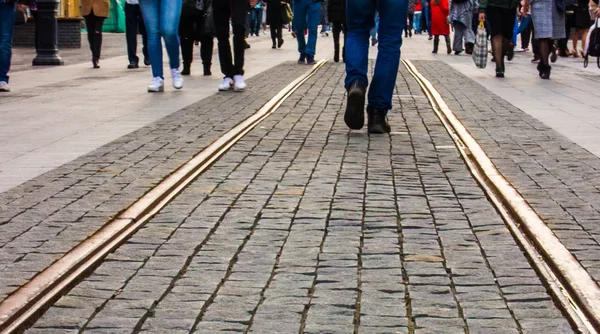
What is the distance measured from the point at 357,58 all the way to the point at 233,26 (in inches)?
177

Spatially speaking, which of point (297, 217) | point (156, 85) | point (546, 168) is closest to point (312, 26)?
point (156, 85)

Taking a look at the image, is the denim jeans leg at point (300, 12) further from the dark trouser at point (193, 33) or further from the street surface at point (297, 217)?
the street surface at point (297, 217)

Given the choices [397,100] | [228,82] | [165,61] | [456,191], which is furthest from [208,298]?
[165,61]

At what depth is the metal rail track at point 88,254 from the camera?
3844mm

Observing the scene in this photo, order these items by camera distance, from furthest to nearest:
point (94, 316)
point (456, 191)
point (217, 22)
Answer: point (217, 22) < point (456, 191) < point (94, 316)

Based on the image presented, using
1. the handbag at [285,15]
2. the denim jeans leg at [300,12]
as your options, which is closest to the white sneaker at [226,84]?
the denim jeans leg at [300,12]

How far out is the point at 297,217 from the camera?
552cm

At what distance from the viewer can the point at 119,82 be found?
49.6ft

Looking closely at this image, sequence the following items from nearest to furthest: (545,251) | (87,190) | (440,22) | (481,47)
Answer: (545,251), (87,190), (481,47), (440,22)

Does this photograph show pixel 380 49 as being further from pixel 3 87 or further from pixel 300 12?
pixel 300 12

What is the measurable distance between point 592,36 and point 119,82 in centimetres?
728

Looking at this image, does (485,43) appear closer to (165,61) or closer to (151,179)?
(165,61)

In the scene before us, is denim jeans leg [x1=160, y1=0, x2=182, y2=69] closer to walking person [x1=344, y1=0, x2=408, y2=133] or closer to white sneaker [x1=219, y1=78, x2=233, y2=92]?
white sneaker [x1=219, y1=78, x2=233, y2=92]

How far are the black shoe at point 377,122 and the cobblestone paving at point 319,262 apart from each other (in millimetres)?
1580
